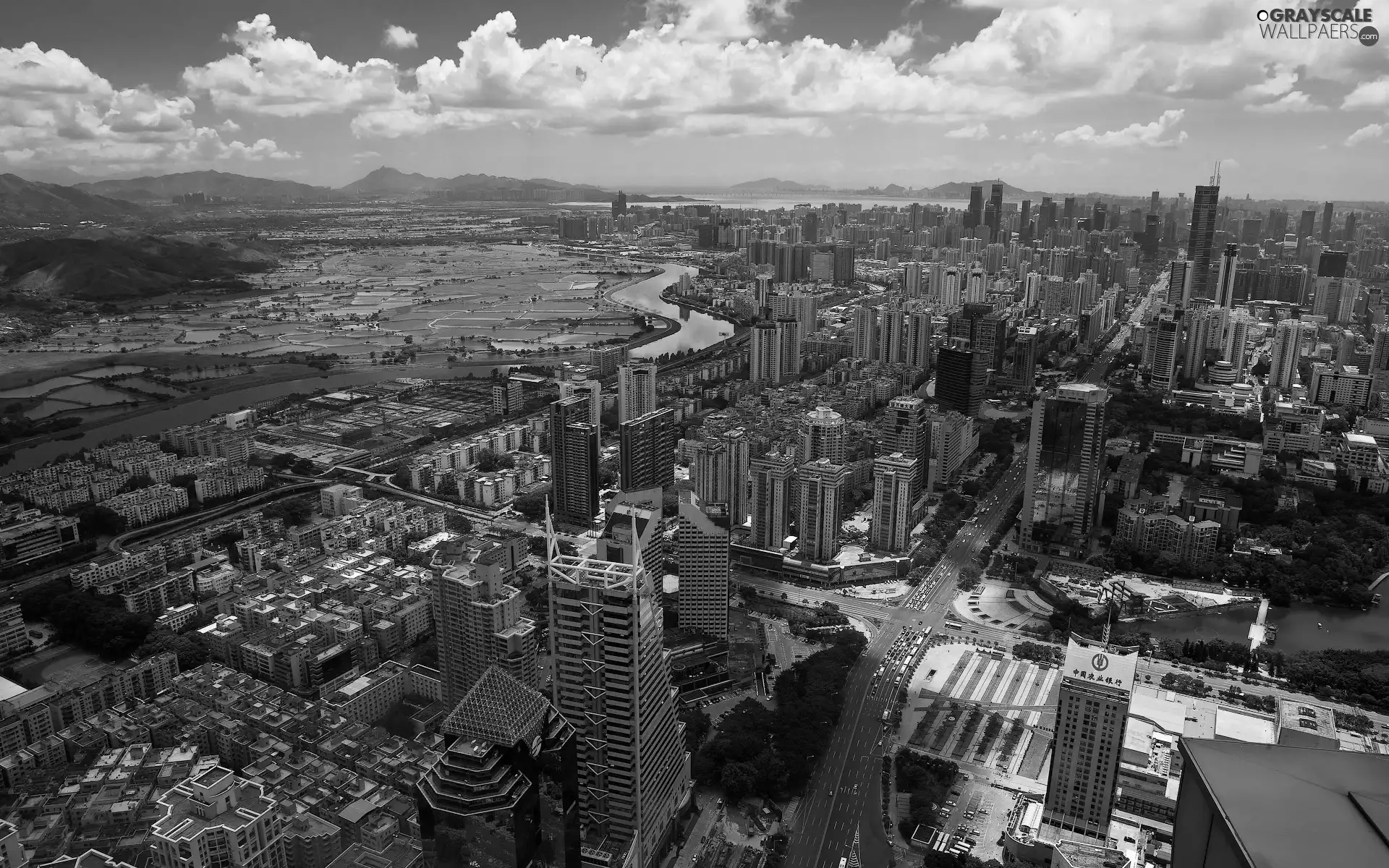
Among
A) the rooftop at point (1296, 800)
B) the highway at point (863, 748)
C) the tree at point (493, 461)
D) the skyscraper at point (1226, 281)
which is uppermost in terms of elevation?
the rooftop at point (1296, 800)

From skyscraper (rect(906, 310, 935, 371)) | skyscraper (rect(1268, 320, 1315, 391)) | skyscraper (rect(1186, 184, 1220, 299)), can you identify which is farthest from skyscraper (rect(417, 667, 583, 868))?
skyscraper (rect(1186, 184, 1220, 299))

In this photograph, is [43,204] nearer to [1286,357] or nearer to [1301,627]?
[1301,627]

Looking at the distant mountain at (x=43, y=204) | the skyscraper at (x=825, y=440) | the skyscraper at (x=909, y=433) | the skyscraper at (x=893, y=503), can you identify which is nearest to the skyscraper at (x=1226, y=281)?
the skyscraper at (x=909, y=433)

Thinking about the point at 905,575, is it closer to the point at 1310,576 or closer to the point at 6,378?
the point at 1310,576

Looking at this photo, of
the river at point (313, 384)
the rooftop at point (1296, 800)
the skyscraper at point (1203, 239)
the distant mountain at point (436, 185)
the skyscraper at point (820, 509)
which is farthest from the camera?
the distant mountain at point (436, 185)

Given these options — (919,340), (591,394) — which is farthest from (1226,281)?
(591,394)

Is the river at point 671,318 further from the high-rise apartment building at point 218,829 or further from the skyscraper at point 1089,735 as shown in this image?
the high-rise apartment building at point 218,829
